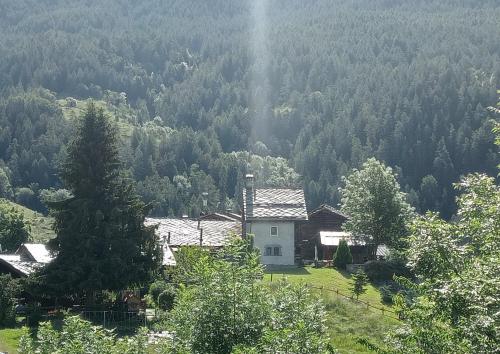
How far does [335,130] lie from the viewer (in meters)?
192

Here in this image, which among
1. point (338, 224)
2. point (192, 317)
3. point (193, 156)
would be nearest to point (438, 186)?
point (193, 156)

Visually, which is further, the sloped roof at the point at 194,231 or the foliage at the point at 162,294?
the sloped roof at the point at 194,231

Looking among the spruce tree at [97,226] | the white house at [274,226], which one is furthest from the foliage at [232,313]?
the white house at [274,226]

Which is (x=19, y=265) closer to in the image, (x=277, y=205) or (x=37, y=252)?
(x=37, y=252)

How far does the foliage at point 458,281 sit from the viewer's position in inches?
611

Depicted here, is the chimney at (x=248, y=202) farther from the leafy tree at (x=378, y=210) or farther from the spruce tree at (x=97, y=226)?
the spruce tree at (x=97, y=226)

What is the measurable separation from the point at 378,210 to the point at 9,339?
31.6m

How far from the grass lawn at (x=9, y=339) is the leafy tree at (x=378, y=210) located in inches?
1167

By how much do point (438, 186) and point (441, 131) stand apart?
23.7 metres

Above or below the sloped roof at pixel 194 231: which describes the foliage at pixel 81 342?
below

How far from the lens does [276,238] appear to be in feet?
201

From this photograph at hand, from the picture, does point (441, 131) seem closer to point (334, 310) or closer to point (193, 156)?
point (193, 156)

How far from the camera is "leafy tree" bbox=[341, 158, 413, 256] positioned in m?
58.7

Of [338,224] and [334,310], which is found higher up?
[338,224]
